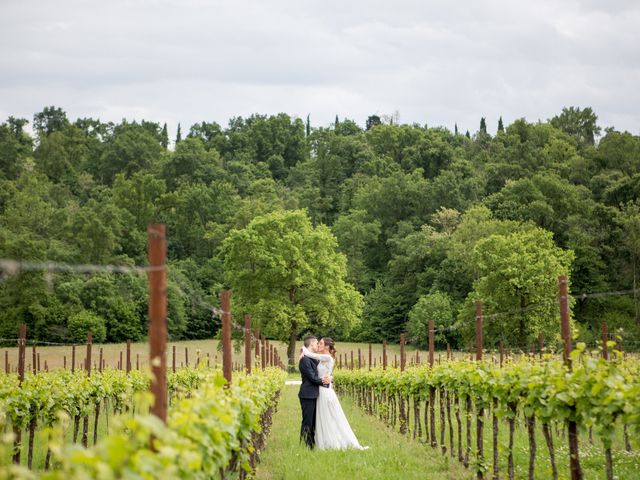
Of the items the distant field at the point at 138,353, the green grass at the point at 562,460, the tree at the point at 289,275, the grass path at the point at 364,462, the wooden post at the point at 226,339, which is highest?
the tree at the point at 289,275

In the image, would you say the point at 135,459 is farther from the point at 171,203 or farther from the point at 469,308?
the point at 171,203

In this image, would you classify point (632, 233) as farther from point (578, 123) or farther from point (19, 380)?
point (19, 380)

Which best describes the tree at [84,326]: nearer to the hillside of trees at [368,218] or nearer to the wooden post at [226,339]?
the hillside of trees at [368,218]

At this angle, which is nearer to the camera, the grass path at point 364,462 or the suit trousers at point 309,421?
the grass path at point 364,462

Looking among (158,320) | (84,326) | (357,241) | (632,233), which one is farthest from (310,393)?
(357,241)

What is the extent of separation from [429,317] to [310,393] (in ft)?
173

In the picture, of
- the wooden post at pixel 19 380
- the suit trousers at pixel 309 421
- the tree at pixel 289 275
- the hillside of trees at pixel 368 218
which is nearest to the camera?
the wooden post at pixel 19 380

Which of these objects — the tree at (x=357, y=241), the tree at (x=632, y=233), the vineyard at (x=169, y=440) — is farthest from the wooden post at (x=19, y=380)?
the tree at (x=357, y=241)

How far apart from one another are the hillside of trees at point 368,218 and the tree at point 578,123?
0.23 meters

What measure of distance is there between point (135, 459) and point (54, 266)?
162 cm

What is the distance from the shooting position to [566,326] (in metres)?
9.16

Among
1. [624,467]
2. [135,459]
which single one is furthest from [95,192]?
[135,459]

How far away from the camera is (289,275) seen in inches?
2207

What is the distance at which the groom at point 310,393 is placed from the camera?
1369cm
